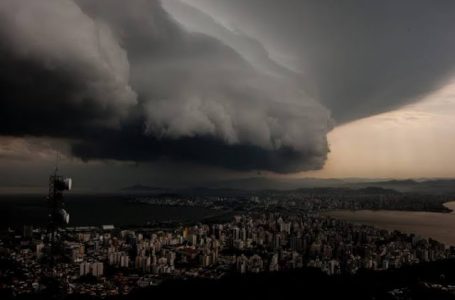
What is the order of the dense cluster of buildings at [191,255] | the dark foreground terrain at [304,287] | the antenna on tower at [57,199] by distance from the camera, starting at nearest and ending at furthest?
the antenna on tower at [57,199]
the dark foreground terrain at [304,287]
the dense cluster of buildings at [191,255]

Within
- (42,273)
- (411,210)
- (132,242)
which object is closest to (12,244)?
(132,242)

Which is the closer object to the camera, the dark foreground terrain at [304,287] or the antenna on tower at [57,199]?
the antenna on tower at [57,199]

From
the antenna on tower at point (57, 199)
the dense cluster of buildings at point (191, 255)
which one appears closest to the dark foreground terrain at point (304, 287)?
the dense cluster of buildings at point (191, 255)

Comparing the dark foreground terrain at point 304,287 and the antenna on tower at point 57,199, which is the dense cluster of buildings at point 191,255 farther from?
the antenna on tower at point 57,199

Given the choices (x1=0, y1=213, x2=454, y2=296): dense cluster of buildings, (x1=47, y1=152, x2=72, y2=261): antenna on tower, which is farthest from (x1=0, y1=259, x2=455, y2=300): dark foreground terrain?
(x1=47, y1=152, x2=72, y2=261): antenna on tower

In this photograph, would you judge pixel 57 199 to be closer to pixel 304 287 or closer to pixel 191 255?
pixel 304 287

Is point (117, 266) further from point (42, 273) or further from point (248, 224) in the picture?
point (248, 224)

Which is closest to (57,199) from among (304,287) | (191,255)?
(304,287)
